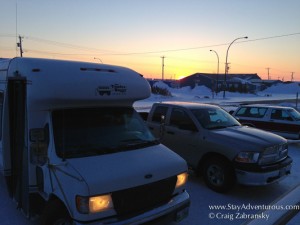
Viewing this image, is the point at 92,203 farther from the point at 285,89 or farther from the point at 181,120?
the point at 285,89

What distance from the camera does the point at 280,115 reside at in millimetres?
12367

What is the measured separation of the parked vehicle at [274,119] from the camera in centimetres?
1198

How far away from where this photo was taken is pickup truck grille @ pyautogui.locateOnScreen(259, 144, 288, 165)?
614 centimetres

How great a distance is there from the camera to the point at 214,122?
7297 millimetres

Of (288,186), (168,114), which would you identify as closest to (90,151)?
(168,114)

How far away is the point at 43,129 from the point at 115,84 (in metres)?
1.20

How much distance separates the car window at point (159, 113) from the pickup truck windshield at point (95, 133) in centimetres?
295

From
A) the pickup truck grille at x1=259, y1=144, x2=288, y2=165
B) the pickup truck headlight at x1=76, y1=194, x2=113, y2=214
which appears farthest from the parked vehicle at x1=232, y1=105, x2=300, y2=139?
the pickup truck headlight at x1=76, y1=194, x2=113, y2=214

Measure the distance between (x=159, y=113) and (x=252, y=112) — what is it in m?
6.31

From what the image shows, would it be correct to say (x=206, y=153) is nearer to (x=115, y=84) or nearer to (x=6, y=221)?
(x=115, y=84)

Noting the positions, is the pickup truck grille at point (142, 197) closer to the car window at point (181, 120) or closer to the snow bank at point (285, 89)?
the car window at point (181, 120)

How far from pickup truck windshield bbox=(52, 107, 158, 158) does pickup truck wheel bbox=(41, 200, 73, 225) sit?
61 centimetres

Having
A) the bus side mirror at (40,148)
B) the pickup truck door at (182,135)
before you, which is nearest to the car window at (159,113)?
the pickup truck door at (182,135)

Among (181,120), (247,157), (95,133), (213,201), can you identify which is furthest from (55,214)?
(181,120)
